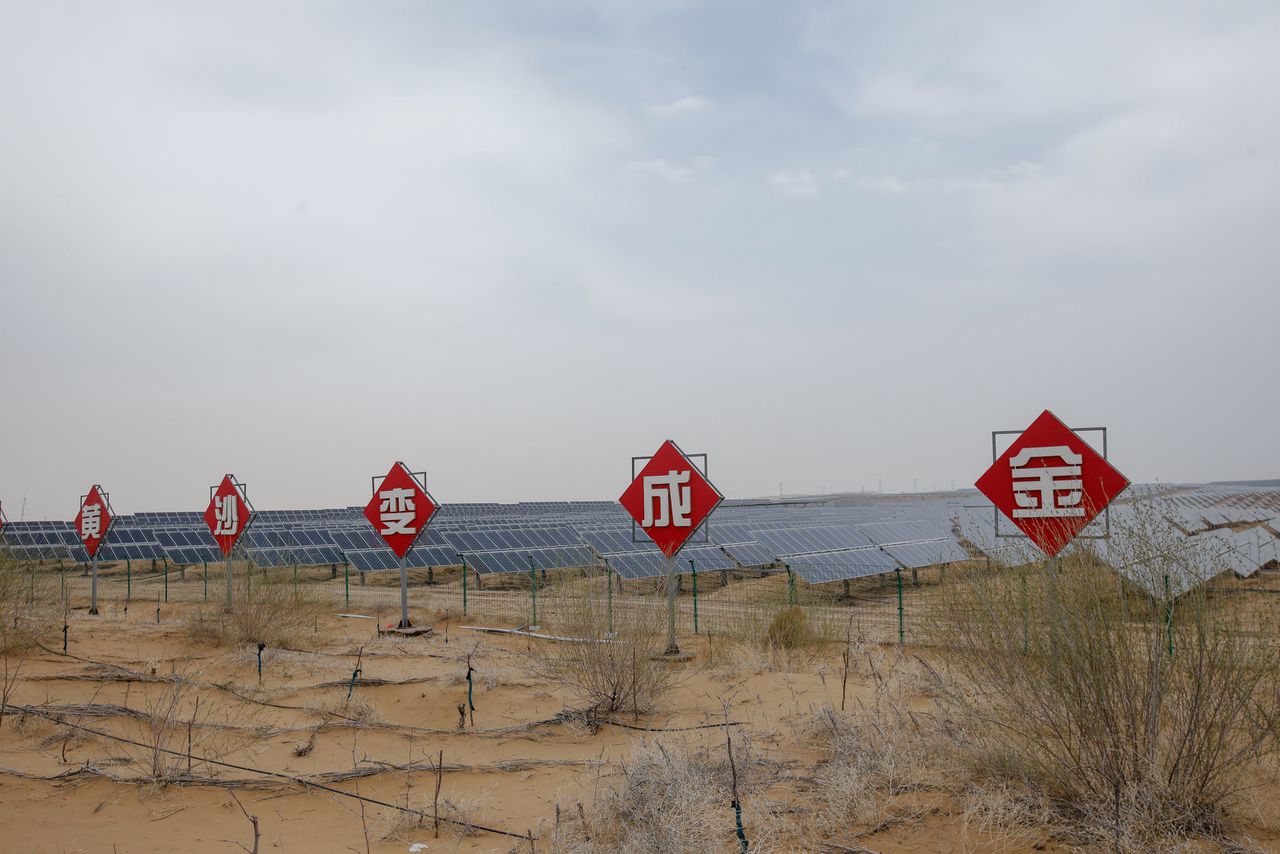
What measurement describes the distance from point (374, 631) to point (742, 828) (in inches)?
532

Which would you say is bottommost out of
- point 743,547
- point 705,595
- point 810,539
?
point 705,595

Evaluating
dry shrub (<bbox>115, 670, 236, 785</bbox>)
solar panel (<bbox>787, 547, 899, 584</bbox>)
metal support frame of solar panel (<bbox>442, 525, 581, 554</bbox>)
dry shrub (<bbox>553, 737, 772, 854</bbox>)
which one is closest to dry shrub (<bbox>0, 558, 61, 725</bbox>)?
dry shrub (<bbox>115, 670, 236, 785</bbox>)

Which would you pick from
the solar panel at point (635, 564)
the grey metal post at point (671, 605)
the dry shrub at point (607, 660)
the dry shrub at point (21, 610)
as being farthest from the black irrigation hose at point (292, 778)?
the solar panel at point (635, 564)

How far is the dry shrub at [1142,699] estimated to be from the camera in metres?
5.35

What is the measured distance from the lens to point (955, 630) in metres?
6.97

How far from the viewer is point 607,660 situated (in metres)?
9.70

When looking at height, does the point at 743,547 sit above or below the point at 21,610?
above

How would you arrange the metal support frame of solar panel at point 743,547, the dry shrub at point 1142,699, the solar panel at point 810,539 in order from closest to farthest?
the dry shrub at point 1142,699 → the metal support frame of solar panel at point 743,547 → the solar panel at point 810,539

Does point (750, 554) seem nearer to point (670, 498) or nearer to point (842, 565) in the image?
point (842, 565)

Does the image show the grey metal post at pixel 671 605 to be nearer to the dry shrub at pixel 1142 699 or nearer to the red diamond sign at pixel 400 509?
the red diamond sign at pixel 400 509

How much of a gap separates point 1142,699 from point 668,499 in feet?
26.1

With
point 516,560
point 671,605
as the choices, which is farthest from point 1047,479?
point 516,560

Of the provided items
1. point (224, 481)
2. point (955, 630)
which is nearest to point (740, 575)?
point (224, 481)

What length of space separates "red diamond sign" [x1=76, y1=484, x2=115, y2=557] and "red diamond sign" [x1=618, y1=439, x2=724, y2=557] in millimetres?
14239
